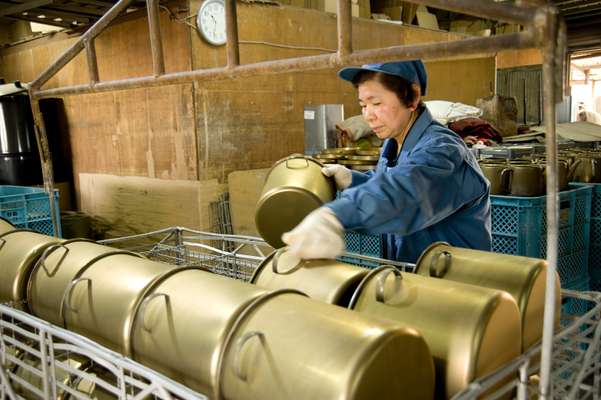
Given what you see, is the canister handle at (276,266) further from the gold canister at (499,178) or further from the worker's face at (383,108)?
the gold canister at (499,178)

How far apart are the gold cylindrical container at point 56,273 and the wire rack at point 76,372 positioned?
0.13m

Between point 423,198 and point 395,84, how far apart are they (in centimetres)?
50

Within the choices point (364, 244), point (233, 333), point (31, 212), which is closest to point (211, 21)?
point (31, 212)

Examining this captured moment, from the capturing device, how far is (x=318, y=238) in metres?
1.44

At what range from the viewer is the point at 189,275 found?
150cm

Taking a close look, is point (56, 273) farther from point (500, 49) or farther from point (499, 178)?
point (499, 178)

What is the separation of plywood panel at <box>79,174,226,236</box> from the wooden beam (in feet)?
6.55

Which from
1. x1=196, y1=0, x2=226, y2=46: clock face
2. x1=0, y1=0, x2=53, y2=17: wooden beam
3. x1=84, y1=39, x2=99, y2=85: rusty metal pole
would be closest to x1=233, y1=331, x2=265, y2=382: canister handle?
x1=84, y1=39, x2=99, y2=85: rusty metal pole

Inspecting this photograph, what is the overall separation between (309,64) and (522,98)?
9822mm

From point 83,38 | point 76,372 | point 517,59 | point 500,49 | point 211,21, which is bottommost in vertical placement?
point 76,372

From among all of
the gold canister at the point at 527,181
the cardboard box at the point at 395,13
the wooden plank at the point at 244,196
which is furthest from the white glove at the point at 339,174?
the cardboard box at the point at 395,13

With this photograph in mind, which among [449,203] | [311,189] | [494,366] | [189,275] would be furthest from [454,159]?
[189,275]

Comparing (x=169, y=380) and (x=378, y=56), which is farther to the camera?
(x=378, y=56)

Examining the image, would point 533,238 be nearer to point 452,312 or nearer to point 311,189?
point 311,189
